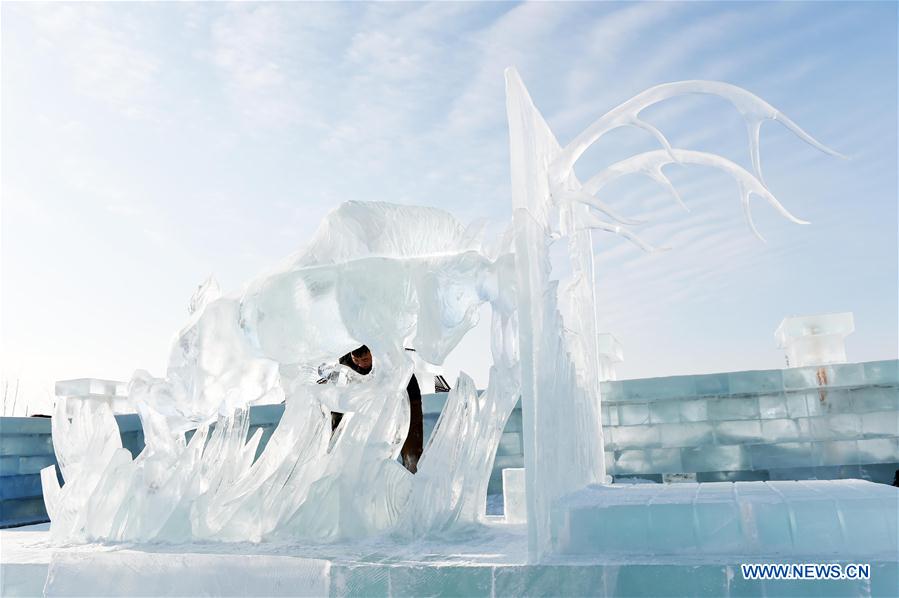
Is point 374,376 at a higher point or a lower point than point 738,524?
higher

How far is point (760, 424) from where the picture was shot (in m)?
6.22

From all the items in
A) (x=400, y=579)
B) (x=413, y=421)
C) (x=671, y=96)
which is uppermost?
(x=671, y=96)

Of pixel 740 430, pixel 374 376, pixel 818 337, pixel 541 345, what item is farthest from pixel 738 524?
pixel 818 337

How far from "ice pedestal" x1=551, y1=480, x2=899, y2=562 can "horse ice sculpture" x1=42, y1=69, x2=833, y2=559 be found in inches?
8.1

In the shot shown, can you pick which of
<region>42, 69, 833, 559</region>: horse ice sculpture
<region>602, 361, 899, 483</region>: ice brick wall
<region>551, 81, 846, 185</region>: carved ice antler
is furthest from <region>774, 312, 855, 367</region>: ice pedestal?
<region>551, 81, 846, 185</region>: carved ice antler

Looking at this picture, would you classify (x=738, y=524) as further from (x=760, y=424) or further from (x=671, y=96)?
(x=760, y=424)

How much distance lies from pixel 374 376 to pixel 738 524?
1.79 metres

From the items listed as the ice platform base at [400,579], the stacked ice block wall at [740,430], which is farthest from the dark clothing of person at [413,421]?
the ice platform base at [400,579]

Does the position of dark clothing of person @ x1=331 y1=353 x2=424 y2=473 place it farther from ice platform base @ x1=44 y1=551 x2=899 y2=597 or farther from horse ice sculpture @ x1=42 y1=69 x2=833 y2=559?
ice platform base @ x1=44 y1=551 x2=899 y2=597

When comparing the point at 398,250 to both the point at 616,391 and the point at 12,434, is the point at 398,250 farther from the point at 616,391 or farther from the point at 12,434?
the point at 12,434

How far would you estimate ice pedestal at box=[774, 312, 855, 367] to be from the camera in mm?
6055

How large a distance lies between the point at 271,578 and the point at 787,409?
4847 mm

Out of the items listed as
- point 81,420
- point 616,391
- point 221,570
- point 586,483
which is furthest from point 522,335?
point 616,391

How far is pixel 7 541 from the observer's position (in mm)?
4012
